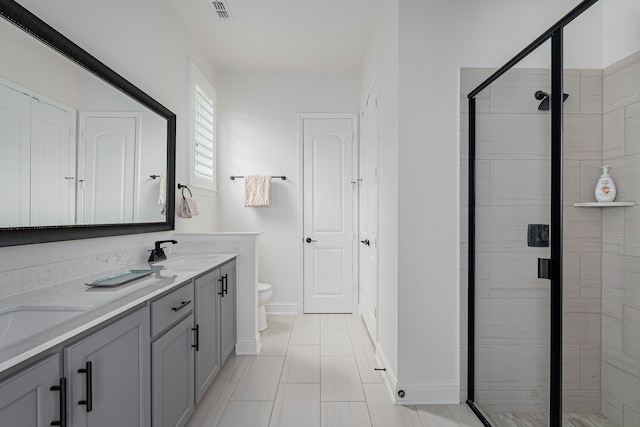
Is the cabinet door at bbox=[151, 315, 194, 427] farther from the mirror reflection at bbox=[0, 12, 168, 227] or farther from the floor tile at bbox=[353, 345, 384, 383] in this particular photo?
the floor tile at bbox=[353, 345, 384, 383]

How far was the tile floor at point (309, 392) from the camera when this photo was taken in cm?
203

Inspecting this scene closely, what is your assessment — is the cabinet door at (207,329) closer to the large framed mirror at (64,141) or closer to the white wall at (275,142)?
the large framed mirror at (64,141)

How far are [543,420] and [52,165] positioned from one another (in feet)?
7.97

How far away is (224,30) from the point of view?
3.21m

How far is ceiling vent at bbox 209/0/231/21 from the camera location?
8.99 ft

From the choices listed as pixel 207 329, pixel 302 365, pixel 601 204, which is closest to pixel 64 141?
pixel 207 329

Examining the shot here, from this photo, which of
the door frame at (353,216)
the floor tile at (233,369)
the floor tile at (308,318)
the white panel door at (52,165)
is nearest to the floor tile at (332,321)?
the floor tile at (308,318)

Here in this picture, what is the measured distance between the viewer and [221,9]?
112 inches

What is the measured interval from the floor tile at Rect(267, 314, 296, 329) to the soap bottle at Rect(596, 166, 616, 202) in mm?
2940

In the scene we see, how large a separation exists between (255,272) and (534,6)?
264 centimetres

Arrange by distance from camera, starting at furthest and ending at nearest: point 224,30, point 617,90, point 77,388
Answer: point 224,30
point 617,90
point 77,388

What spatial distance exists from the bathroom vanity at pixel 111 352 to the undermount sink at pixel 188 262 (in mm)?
24

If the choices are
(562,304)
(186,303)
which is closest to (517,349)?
(562,304)

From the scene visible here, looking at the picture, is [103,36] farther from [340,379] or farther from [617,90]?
[340,379]
